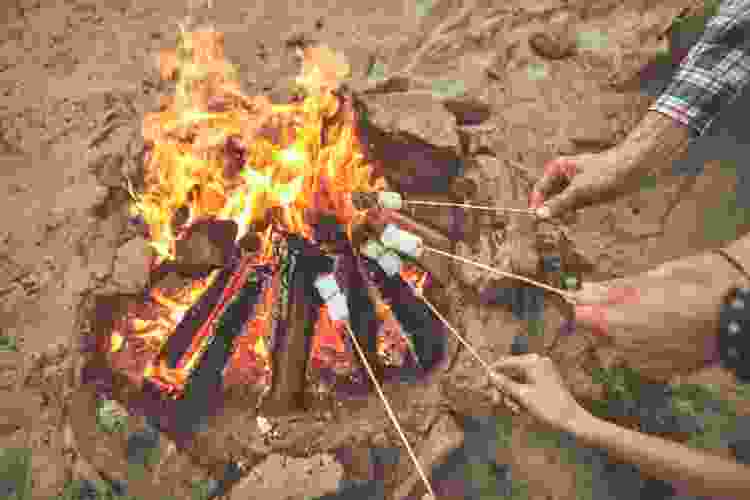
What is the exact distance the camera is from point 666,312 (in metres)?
1.87

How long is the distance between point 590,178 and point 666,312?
1076 mm

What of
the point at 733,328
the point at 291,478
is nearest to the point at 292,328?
the point at 291,478

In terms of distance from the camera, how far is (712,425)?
2.77 metres

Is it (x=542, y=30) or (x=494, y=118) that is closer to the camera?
(x=494, y=118)

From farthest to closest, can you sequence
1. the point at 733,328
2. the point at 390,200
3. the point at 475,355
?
the point at 390,200 → the point at 475,355 → the point at 733,328

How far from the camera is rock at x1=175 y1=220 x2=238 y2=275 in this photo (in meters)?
2.90

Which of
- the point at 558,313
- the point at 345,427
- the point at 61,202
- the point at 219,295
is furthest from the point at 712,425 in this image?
the point at 61,202

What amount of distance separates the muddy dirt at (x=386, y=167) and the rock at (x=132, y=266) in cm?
1

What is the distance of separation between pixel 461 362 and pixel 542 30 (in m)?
2.94

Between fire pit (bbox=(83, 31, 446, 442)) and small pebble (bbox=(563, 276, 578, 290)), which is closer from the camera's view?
fire pit (bbox=(83, 31, 446, 442))

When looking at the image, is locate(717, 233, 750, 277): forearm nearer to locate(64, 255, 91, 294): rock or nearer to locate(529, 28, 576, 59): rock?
locate(529, 28, 576, 59): rock

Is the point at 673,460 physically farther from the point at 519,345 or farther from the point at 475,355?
the point at 519,345

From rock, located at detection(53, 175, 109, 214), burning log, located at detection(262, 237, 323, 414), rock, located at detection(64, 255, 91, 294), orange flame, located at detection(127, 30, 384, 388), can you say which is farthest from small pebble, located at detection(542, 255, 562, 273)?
rock, located at detection(53, 175, 109, 214)

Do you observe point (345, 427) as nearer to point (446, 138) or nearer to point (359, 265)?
point (359, 265)
